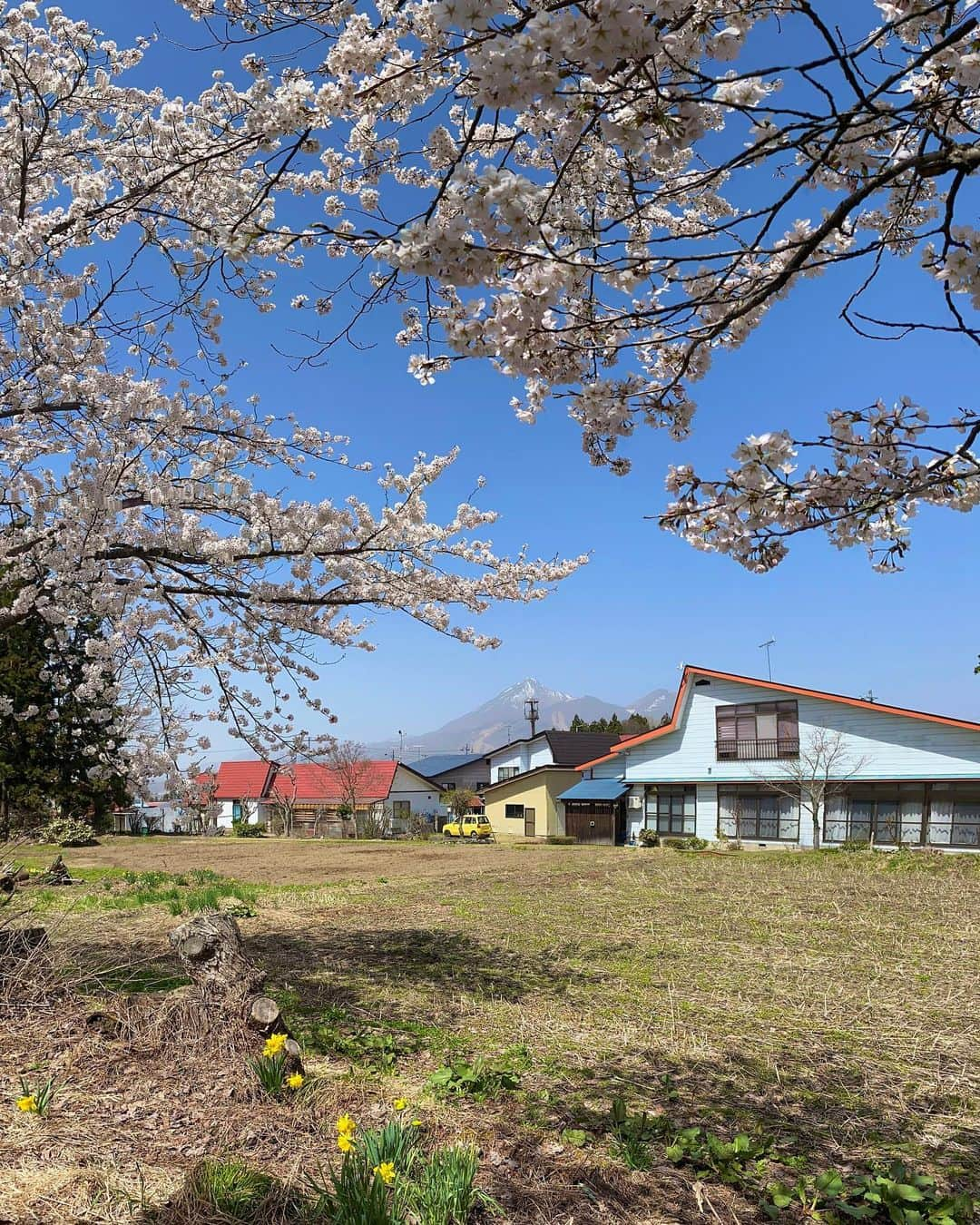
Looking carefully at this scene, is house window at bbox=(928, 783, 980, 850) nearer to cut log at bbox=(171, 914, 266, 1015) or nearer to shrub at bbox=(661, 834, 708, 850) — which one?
shrub at bbox=(661, 834, 708, 850)

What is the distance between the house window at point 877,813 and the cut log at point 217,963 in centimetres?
2022

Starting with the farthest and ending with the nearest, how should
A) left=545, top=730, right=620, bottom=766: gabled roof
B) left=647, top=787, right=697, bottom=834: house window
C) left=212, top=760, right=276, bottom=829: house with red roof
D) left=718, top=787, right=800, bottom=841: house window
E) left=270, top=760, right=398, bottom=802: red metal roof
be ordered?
left=212, top=760, right=276, bottom=829: house with red roof → left=270, top=760, right=398, bottom=802: red metal roof → left=545, top=730, right=620, bottom=766: gabled roof → left=647, top=787, right=697, bottom=834: house window → left=718, top=787, right=800, bottom=841: house window

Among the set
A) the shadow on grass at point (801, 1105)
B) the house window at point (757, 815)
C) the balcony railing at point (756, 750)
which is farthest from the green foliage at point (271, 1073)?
the house window at point (757, 815)

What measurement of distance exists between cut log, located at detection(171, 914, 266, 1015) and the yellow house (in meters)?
28.2

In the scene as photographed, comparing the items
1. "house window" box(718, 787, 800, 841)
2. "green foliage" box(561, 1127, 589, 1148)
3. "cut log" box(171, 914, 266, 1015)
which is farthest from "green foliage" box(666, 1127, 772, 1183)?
"house window" box(718, 787, 800, 841)

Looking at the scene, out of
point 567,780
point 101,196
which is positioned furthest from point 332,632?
point 567,780

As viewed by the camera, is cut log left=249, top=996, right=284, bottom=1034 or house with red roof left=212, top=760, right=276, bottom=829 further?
house with red roof left=212, top=760, right=276, bottom=829

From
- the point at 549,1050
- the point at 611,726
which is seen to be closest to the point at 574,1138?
the point at 549,1050

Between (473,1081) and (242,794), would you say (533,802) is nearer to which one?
(242,794)

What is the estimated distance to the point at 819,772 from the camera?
21.3 m

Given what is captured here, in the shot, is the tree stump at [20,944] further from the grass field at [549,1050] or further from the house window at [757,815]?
the house window at [757,815]

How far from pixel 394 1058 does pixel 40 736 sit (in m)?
23.4

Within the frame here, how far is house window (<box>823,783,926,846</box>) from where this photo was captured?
66.3 feet

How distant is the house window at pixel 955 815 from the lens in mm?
19172
